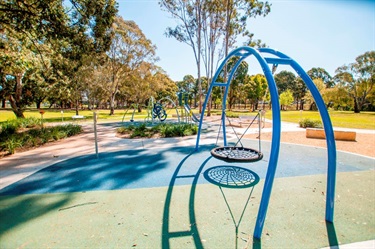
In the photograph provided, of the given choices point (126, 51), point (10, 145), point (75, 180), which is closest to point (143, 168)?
point (75, 180)

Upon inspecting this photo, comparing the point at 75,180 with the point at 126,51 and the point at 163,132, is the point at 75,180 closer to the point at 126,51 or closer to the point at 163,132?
the point at 163,132

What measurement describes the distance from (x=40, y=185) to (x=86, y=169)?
3.26 feet

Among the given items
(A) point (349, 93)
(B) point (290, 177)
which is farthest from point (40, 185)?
(A) point (349, 93)

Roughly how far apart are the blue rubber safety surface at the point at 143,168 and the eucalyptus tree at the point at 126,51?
20.1 metres

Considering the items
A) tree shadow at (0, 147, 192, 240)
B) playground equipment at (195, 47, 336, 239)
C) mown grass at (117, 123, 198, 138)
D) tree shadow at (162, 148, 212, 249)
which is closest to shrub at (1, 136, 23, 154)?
tree shadow at (0, 147, 192, 240)

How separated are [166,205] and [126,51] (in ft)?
79.4

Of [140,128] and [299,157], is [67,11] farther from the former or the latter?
[299,157]

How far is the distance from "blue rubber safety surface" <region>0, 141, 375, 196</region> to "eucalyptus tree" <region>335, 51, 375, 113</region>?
42146 millimetres

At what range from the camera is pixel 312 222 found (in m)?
2.61

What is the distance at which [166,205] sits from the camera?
301 centimetres

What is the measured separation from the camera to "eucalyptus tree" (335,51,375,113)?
3559 cm

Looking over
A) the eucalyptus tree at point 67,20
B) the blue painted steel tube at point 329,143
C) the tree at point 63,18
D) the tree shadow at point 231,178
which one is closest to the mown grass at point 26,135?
the eucalyptus tree at point 67,20

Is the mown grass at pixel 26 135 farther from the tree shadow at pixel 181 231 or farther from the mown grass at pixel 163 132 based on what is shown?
the tree shadow at pixel 181 231

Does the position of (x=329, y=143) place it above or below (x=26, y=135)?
above
